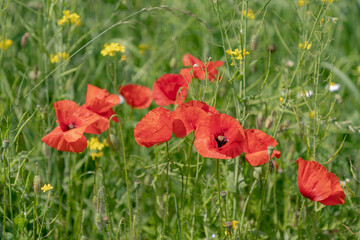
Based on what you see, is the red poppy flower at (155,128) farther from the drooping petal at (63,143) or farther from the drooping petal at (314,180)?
the drooping petal at (314,180)

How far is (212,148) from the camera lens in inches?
55.4

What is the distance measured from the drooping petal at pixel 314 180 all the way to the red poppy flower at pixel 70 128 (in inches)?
28.1

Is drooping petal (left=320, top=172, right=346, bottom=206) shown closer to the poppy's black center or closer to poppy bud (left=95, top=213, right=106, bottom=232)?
the poppy's black center

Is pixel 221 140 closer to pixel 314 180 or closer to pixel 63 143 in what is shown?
pixel 314 180

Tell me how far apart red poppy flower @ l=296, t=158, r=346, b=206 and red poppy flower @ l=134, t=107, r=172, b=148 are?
1.44 ft

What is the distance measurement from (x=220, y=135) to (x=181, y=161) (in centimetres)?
34

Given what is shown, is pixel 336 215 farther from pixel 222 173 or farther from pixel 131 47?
pixel 131 47

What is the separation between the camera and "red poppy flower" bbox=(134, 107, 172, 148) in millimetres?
1476

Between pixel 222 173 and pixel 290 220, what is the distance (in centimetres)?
37

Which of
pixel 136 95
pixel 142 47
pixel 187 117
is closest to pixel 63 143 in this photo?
pixel 187 117

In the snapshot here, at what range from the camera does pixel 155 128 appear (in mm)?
1481

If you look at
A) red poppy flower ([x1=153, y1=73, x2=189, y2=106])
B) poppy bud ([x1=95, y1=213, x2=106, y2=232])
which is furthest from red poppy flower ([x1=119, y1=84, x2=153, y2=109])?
poppy bud ([x1=95, y1=213, x2=106, y2=232])

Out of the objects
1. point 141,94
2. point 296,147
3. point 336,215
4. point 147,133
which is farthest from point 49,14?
point 336,215

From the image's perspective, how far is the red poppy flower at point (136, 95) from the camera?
2.09 metres
